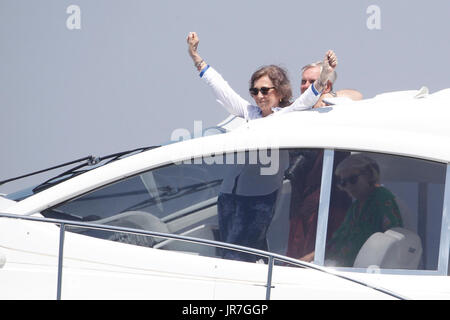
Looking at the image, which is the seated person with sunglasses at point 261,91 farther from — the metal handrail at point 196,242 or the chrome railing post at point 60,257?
the chrome railing post at point 60,257

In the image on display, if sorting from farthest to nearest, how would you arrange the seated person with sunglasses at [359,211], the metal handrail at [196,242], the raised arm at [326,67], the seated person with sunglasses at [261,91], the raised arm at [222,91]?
the raised arm at [222,91] → the seated person with sunglasses at [261,91] → the raised arm at [326,67] → the seated person with sunglasses at [359,211] → the metal handrail at [196,242]

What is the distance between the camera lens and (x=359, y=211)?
285 centimetres

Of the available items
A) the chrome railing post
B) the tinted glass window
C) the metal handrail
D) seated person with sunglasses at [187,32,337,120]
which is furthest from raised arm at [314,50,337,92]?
the chrome railing post

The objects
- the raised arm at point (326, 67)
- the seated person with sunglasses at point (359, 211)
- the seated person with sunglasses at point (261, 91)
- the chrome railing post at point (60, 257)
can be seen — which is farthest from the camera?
the seated person with sunglasses at point (261, 91)

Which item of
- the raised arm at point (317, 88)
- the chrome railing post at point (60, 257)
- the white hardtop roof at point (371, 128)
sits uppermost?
the raised arm at point (317, 88)

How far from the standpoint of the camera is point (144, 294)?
9.02ft

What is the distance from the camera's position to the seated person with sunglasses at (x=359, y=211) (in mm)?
2812

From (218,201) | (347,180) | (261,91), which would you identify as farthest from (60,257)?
(261,91)

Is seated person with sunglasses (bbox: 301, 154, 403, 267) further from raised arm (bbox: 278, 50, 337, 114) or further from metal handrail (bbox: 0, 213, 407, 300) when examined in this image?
raised arm (bbox: 278, 50, 337, 114)

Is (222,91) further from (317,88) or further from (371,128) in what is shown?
(371,128)

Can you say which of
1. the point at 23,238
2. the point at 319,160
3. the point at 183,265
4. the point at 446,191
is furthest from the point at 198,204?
the point at 446,191

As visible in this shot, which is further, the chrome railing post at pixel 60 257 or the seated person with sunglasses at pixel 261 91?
the seated person with sunglasses at pixel 261 91

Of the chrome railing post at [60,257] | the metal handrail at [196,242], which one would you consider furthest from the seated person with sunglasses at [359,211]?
the chrome railing post at [60,257]
